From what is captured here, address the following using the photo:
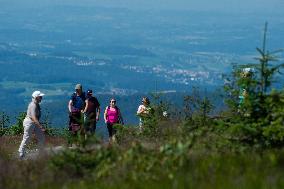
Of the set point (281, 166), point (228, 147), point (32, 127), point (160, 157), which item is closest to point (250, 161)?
point (281, 166)

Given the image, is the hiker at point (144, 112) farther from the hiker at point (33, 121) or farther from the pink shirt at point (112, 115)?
the hiker at point (33, 121)

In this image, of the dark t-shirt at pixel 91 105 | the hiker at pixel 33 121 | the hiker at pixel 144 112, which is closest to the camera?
the hiker at pixel 144 112

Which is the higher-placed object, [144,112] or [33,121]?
[144,112]

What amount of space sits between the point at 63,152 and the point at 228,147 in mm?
1986

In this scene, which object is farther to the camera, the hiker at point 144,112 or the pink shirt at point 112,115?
the pink shirt at point 112,115

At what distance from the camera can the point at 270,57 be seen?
922 centimetres

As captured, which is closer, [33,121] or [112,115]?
[33,121]

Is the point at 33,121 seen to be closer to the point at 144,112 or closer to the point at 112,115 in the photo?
the point at 144,112

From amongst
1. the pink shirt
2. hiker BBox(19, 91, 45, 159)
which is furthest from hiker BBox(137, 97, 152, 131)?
hiker BBox(19, 91, 45, 159)

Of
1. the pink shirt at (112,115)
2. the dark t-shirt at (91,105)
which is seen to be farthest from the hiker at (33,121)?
the pink shirt at (112,115)

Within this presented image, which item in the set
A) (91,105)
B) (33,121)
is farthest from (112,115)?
(33,121)

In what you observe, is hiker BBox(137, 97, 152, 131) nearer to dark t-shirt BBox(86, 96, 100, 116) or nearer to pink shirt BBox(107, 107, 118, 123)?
dark t-shirt BBox(86, 96, 100, 116)

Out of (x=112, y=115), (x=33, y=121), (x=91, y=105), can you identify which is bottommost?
(x=112, y=115)

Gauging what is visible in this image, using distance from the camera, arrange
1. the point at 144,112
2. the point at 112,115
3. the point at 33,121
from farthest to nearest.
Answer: the point at 112,115
the point at 144,112
the point at 33,121
